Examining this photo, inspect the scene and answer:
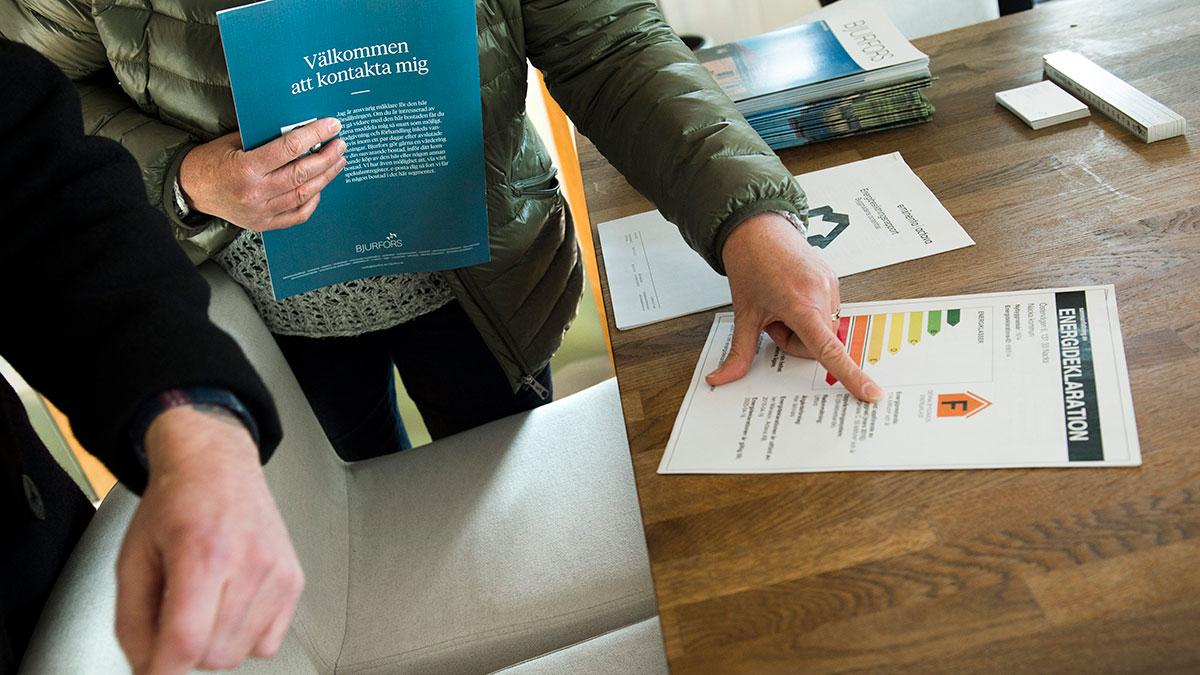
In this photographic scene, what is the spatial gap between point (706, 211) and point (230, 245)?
2.05ft

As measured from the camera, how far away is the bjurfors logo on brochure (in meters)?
1.25

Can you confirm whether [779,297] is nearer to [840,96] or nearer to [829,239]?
[829,239]

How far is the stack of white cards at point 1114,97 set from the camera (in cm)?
125

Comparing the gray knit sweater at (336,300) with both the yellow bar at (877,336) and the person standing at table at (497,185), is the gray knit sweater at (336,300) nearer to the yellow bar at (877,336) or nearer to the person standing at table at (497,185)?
the person standing at table at (497,185)

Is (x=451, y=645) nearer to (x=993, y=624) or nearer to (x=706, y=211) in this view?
(x=706, y=211)

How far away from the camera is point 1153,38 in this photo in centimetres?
151

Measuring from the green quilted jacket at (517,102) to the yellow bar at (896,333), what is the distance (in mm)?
155

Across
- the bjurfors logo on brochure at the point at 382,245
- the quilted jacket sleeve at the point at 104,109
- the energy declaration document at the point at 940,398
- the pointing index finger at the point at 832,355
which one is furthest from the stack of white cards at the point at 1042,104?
the quilted jacket sleeve at the point at 104,109

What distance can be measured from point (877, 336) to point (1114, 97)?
0.57 meters

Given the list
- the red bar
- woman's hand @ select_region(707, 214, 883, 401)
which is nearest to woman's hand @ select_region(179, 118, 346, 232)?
woman's hand @ select_region(707, 214, 883, 401)

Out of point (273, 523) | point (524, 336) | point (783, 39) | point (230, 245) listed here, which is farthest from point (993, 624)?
point (783, 39)

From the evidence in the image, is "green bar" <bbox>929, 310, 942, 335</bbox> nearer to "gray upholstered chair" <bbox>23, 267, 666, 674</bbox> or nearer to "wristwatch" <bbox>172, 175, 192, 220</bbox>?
"gray upholstered chair" <bbox>23, 267, 666, 674</bbox>

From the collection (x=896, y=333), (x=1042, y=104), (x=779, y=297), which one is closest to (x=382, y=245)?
(x=779, y=297)

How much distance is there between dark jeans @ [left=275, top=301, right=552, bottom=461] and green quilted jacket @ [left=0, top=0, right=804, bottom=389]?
0.42 feet
